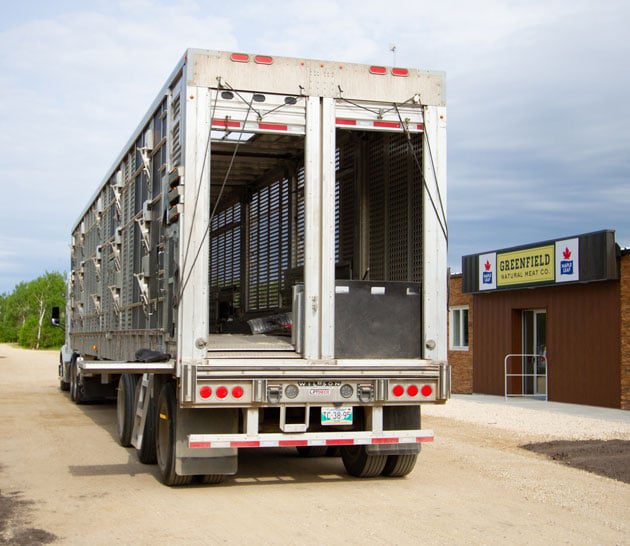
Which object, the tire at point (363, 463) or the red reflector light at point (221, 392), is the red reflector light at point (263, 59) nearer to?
the red reflector light at point (221, 392)

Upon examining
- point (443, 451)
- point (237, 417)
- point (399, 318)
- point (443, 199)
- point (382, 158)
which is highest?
point (382, 158)

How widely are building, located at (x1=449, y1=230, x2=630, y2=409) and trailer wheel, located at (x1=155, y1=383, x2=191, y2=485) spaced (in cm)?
1221

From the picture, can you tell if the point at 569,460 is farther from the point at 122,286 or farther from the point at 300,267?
the point at 122,286

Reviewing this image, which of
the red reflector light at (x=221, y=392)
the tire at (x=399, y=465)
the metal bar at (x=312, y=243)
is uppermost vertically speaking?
the metal bar at (x=312, y=243)

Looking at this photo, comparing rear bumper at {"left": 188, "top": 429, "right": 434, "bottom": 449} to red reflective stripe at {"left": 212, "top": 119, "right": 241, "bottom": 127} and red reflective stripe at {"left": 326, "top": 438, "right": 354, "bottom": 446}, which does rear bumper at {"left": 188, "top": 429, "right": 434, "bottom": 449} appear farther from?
red reflective stripe at {"left": 212, "top": 119, "right": 241, "bottom": 127}

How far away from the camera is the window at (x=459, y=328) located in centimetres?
2589

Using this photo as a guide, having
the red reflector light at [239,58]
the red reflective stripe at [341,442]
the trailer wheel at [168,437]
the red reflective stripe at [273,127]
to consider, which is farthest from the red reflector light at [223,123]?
the red reflective stripe at [341,442]

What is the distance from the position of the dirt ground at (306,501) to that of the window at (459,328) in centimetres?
1396

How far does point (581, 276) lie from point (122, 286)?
10.9m

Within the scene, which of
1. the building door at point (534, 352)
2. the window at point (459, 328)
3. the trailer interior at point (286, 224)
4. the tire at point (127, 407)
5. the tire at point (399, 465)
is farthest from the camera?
the window at point (459, 328)

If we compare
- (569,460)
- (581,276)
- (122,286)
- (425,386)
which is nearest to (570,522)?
(425,386)

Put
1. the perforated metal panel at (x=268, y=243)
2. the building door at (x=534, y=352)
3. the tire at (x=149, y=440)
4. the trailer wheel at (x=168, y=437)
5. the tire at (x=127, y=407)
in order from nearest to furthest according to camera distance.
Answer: the trailer wheel at (x=168, y=437) → the tire at (x=149, y=440) → the tire at (x=127, y=407) → the perforated metal panel at (x=268, y=243) → the building door at (x=534, y=352)

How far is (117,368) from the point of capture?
812 cm

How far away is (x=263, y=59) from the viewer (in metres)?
8.31
